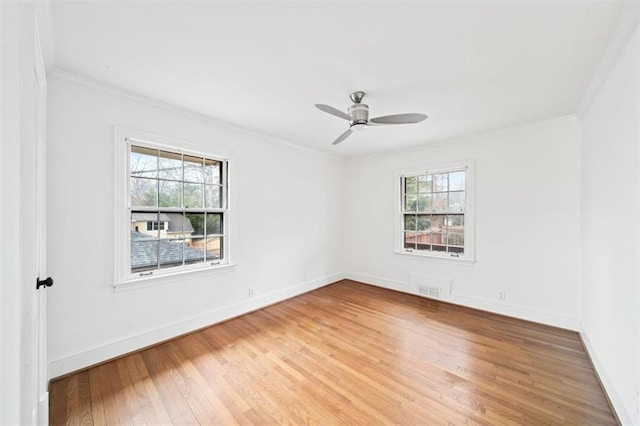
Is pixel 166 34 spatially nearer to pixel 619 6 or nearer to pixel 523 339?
pixel 619 6

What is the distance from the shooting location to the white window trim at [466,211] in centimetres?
382

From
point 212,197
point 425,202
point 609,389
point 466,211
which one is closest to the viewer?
point 609,389

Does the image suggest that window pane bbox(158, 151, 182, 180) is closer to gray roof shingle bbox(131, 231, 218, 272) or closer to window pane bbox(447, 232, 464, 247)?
gray roof shingle bbox(131, 231, 218, 272)

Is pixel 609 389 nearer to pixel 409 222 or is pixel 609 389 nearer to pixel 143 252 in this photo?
pixel 409 222

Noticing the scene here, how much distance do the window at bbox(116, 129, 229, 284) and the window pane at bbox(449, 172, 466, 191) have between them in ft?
11.1

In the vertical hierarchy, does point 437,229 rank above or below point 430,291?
above

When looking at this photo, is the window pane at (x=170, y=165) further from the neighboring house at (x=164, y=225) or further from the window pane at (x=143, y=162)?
the neighboring house at (x=164, y=225)

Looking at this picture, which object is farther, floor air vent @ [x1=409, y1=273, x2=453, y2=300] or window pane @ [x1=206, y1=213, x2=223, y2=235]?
floor air vent @ [x1=409, y1=273, x2=453, y2=300]

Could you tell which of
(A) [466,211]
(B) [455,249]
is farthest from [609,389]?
(A) [466,211]

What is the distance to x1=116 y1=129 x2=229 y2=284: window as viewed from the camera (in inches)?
102

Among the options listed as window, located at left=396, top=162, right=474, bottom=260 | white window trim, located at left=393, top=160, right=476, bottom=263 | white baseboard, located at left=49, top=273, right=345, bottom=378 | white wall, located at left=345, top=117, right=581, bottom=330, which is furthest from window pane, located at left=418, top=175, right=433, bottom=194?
white baseboard, located at left=49, top=273, right=345, bottom=378

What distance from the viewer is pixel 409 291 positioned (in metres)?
4.43

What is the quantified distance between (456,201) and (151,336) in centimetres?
437

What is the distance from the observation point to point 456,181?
4043mm
